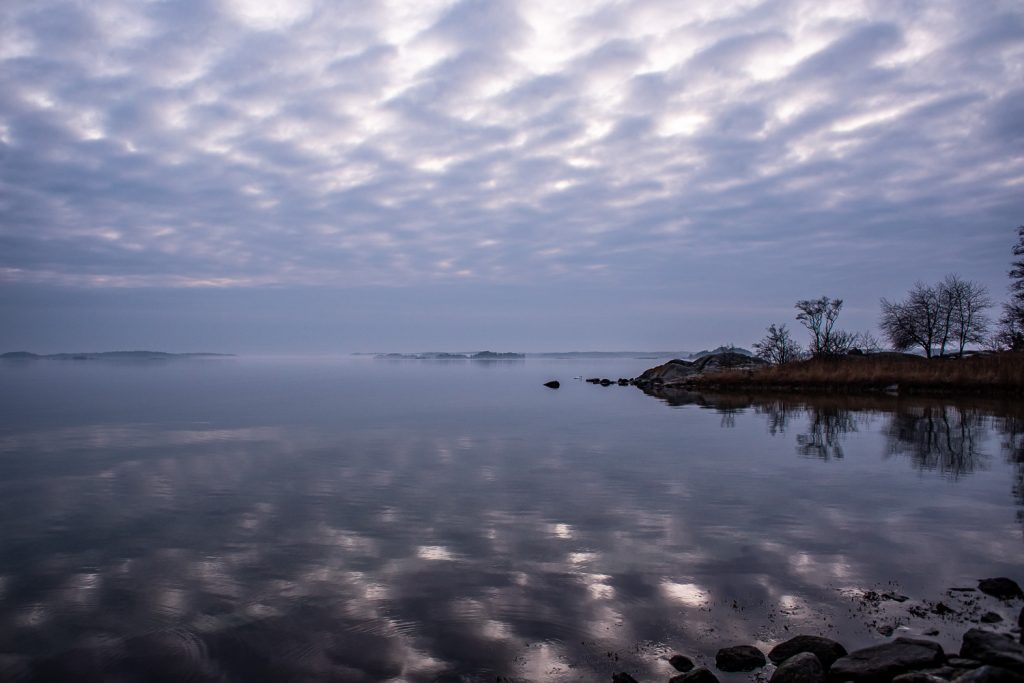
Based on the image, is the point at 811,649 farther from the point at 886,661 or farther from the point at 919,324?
the point at 919,324

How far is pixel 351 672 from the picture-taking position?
750 cm

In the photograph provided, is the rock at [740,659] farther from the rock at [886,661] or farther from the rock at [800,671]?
the rock at [886,661]

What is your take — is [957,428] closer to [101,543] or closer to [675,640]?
[675,640]

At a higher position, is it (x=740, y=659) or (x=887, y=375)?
(x=887, y=375)

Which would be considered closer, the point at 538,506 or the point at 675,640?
the point at 675,640

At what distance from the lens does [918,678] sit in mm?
6340

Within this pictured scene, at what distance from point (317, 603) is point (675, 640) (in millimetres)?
5228

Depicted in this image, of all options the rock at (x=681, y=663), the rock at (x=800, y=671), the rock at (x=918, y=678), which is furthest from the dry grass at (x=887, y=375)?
the rock at (x=681, y=663)

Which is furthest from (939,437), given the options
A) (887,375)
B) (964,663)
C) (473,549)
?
(887,375)

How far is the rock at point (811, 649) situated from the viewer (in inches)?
287

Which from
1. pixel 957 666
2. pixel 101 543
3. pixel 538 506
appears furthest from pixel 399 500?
pixel 957 666

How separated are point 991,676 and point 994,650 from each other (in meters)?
1.04

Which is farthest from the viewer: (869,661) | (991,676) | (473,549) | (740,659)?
(473,549)

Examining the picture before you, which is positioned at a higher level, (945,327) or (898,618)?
(945,327)
